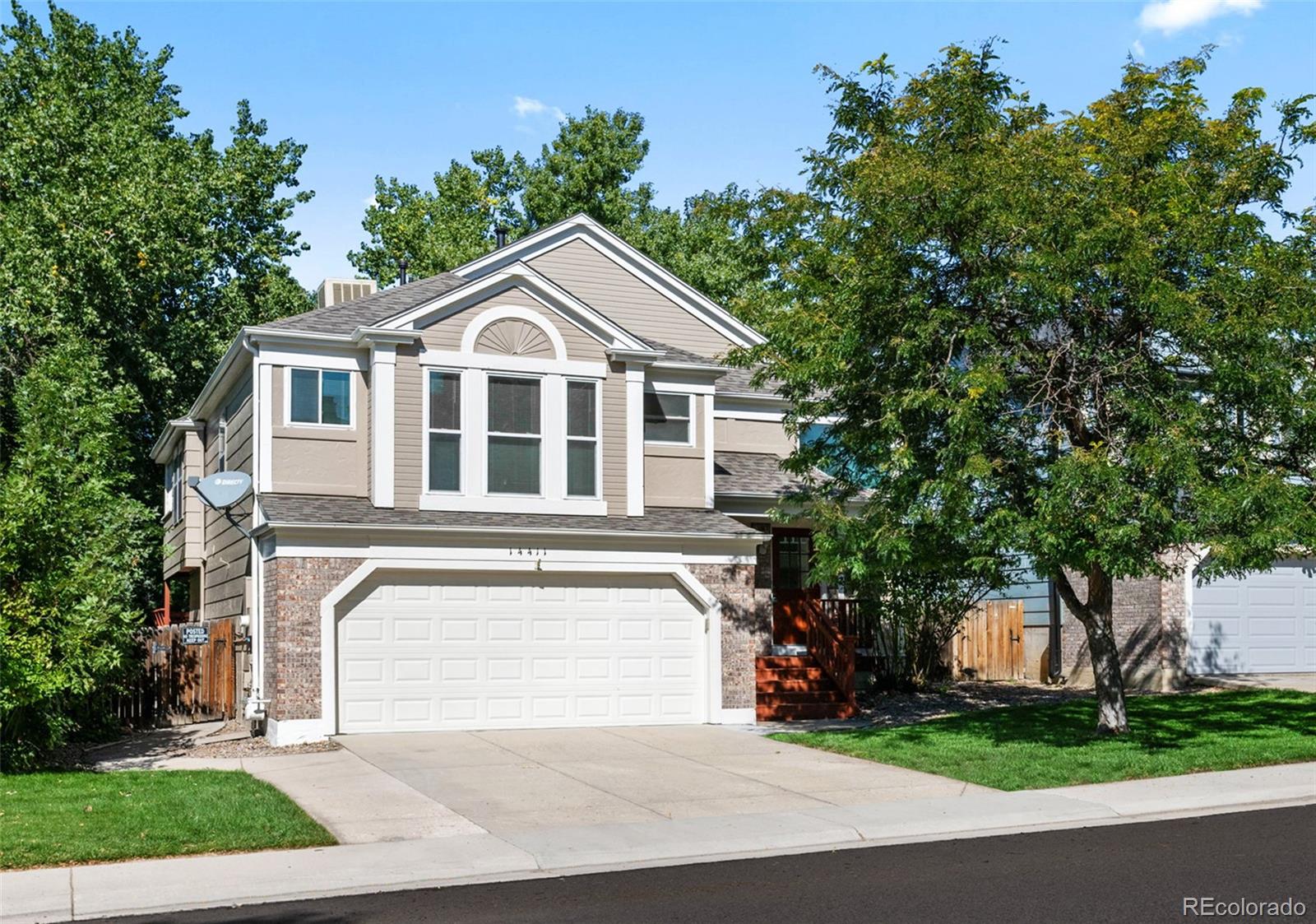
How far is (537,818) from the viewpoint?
40.4 ft

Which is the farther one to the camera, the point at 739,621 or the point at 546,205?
the point at 546,205

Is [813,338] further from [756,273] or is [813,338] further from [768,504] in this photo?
[768,504]

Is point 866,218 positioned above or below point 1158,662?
above

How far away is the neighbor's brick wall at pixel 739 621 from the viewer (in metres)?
20.4

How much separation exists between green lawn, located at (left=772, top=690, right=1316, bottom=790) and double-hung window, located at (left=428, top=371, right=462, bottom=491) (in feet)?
20.0

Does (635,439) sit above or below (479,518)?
above

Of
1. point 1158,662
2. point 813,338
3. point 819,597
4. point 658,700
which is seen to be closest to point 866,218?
point 813,338

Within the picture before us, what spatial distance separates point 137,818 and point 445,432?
29.2ft

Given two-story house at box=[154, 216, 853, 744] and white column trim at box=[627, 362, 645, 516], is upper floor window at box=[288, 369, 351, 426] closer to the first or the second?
two-story house at box=[154, 216, 853, 744]

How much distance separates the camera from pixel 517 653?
1953cm

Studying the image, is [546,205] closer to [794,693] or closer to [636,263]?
[636,263]

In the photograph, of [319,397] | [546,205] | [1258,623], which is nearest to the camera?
[319,397]

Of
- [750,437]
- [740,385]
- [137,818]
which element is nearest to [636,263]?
[740,385]

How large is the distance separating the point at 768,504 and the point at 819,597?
7.90ft
